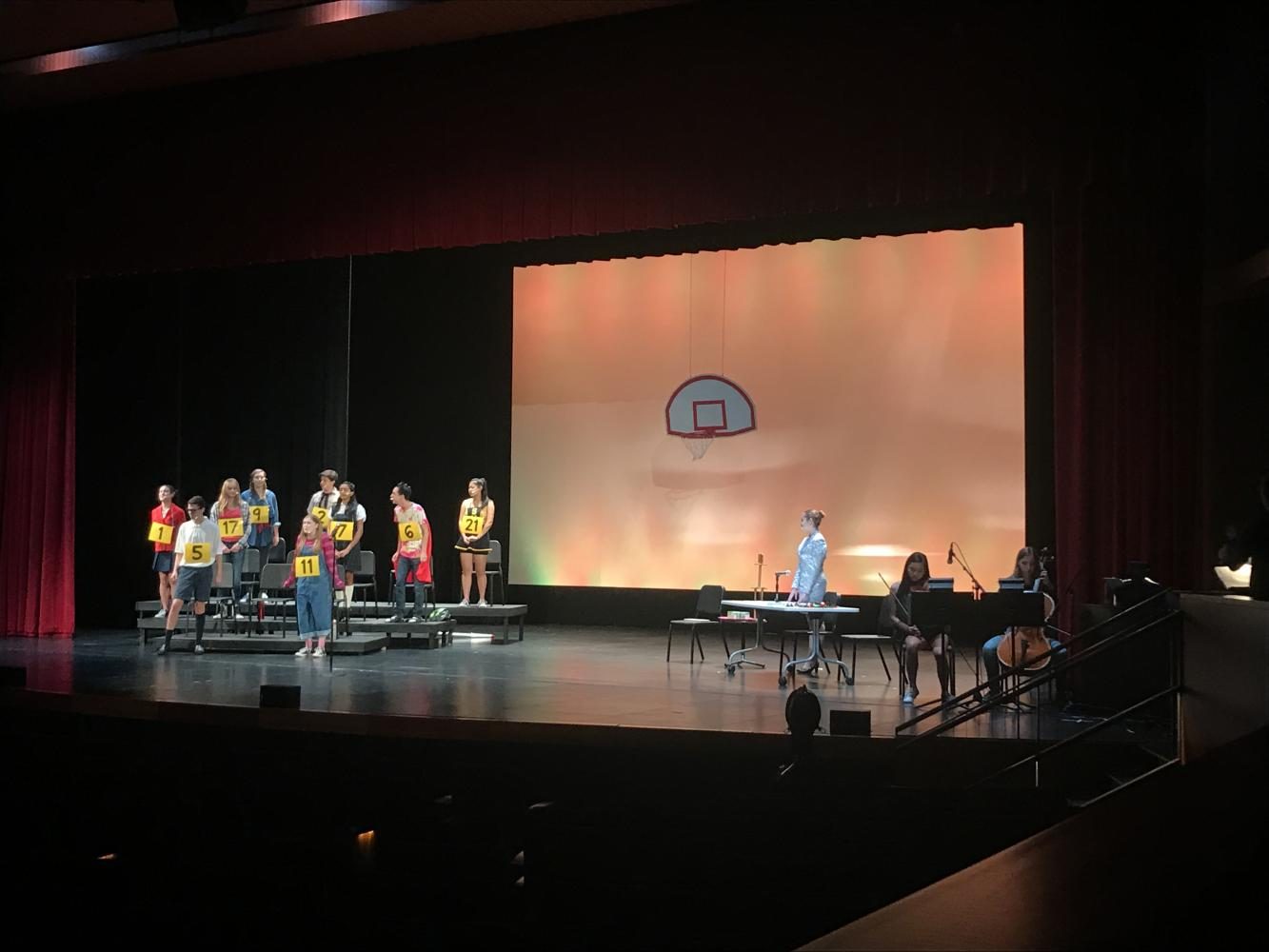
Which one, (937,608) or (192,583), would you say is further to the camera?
(192,583)

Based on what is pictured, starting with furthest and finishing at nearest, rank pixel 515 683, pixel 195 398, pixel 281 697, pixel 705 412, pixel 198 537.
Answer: pixel 195 398
pixel 705 412
pixel 198 537
pixel 515 683
pixel 281 697

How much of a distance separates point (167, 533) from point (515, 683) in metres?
3.97

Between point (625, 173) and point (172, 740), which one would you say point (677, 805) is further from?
point (625, 173)

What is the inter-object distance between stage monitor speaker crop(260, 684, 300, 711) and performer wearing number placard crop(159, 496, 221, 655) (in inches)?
112

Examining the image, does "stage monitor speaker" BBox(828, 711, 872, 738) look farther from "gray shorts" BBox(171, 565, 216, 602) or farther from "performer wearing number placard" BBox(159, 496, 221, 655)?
"gray shorts" BBox(171, 565, 216, 602)

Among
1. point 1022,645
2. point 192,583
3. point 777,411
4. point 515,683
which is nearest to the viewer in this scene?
point 1022,645

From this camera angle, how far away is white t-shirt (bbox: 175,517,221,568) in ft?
29.1

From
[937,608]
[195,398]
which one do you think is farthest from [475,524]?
[937,608]

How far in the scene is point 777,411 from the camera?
11.0 metres

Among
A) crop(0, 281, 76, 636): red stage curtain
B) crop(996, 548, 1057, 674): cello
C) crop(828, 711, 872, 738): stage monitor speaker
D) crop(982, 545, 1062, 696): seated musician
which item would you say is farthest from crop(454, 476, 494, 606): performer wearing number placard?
crop(828, 711, 872, 738): stage monitor speaker

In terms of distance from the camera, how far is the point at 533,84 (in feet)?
28.0

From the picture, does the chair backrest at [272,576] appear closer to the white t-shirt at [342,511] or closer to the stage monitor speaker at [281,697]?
the white t-shirt at [342,511]

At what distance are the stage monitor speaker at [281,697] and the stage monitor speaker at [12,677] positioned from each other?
1.86 metres

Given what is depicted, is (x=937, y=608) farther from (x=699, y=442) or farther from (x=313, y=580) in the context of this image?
(x=699, y=442)
